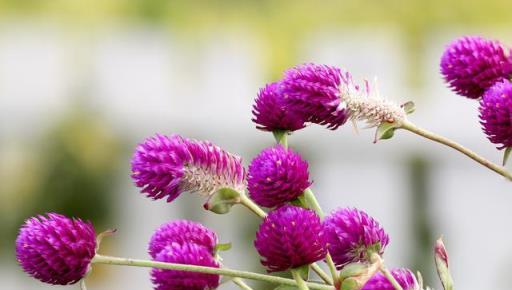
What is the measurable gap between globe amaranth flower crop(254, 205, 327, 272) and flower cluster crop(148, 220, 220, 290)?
0.04 metres

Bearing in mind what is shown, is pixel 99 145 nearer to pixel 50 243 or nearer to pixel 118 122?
pixel 118 122

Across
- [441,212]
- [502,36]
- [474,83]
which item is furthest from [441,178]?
[474,83]

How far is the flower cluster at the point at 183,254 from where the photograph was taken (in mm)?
977

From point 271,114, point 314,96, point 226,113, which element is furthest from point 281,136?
point 226,113

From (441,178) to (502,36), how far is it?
5.01 ft

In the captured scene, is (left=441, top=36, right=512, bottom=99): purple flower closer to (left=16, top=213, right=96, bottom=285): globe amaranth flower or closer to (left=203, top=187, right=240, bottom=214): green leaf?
(left=203, top=187, right=240, bottom=214): green leaf

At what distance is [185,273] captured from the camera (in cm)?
98

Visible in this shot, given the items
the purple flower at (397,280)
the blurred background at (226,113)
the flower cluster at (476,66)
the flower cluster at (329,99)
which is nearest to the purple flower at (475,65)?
the flower cluster at (476,66)

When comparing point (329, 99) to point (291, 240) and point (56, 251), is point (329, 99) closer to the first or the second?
point (291, 240)

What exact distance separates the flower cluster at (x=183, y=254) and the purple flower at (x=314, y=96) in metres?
0.13

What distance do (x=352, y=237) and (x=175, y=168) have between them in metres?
0.15

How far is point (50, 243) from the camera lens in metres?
0.99

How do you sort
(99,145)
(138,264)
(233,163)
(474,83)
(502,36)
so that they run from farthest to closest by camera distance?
(99,145), (502,36), (474,83), (233,163), (138,264)

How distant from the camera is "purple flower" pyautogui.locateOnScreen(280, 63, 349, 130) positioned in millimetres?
983
